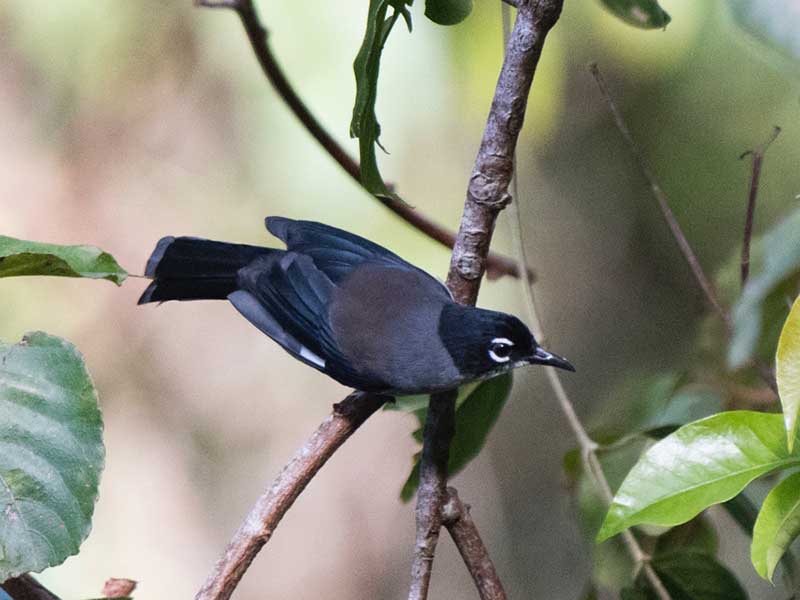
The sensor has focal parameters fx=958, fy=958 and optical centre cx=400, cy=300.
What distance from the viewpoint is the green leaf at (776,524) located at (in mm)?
999

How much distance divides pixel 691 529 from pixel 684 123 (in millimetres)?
1592

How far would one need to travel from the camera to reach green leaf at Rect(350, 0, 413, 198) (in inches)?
45.8

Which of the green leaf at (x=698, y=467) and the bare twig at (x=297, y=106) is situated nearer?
the green leaf at (x=698, y=467)

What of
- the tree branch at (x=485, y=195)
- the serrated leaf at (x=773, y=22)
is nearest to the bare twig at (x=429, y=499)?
the tree branch at (x=485, y=195)

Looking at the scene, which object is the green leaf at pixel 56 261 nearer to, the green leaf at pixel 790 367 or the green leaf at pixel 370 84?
the green leaf at pixel 370 84

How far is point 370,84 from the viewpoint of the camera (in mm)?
1194

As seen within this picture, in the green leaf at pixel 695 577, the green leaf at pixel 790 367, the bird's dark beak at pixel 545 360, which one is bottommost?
the green leaf at pixel 695 577

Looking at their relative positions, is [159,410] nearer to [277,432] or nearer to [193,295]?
[277,432]

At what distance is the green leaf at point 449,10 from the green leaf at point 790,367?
2.20 feet

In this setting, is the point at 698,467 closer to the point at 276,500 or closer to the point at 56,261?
the point at 276,500

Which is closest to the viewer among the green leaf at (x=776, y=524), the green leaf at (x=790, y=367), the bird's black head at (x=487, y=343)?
the green leaf at (x=790, y=367)

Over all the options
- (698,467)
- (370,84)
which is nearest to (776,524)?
(698,467)

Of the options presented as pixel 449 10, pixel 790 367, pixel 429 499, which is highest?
pixel 449 10

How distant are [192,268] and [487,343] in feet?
1.79
